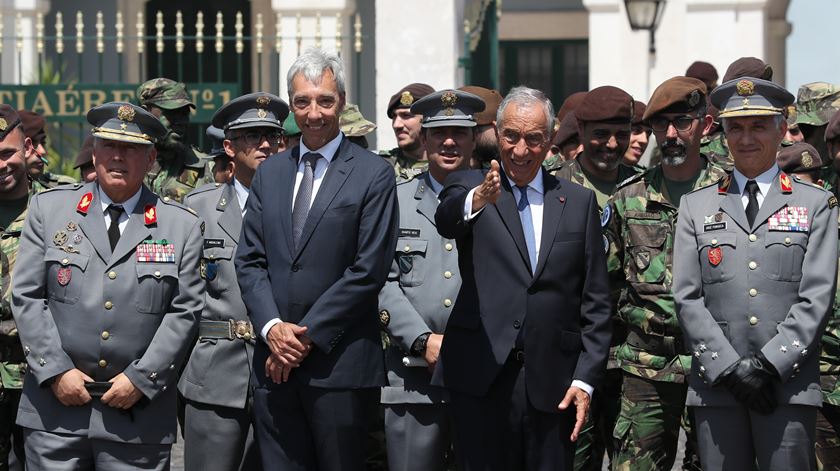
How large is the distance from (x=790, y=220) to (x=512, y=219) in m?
1.14

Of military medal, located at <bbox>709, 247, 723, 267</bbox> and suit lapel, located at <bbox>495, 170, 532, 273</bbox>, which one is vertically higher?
suit lapel, located at <bbox>495, 170, 532, 273</bbox>

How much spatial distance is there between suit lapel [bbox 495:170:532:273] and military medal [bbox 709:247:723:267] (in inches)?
31.8

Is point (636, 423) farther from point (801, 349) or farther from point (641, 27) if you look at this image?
point (641, 27)

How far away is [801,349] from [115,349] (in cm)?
268

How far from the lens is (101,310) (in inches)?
270

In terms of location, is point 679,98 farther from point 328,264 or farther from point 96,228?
point 96,228

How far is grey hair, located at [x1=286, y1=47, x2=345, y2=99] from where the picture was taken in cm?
687

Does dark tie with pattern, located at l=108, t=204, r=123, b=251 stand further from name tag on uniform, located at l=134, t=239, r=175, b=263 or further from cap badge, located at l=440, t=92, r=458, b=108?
cap badge, located at l=440, t=92, r=458, b=108

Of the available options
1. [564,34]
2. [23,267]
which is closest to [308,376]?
[23,267]

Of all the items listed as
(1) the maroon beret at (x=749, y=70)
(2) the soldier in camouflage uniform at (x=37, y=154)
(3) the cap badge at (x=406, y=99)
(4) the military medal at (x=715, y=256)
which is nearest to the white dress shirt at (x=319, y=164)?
(4) the military medal at (x=715, y=256)

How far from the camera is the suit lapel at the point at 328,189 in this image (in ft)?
22.1

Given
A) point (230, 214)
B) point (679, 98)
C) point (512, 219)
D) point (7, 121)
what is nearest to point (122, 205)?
point (230, 214)

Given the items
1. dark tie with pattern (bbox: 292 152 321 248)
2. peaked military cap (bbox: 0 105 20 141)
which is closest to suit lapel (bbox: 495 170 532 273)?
dark tie with pattern (bbox: 292 152 321 248)

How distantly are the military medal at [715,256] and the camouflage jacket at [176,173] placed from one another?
3435 mm
